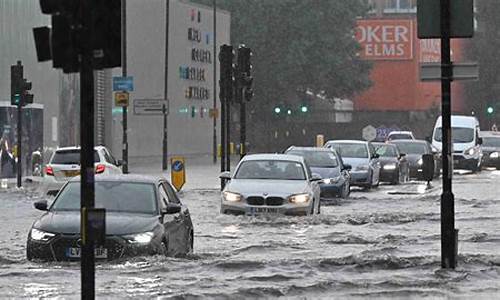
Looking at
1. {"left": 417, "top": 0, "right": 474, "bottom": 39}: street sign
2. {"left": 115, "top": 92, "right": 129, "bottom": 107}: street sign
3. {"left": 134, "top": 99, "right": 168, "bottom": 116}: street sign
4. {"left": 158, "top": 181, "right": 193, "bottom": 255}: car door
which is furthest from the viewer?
{"left": 134, "top": 99, "right": 168, "bottom": 116}: street sign

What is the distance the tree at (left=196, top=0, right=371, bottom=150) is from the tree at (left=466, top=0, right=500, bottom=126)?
2060cm

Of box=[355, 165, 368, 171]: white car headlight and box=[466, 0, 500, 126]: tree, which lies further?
box=[466, 0, 500, 126]: tree

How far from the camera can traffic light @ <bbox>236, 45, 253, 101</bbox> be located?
3672cm

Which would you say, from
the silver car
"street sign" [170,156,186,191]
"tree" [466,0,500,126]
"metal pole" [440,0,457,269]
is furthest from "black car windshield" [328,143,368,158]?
"tree" [466,0,500,126]

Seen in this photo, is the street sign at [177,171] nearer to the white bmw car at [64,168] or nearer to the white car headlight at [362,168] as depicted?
the white bmw car at [64,168]

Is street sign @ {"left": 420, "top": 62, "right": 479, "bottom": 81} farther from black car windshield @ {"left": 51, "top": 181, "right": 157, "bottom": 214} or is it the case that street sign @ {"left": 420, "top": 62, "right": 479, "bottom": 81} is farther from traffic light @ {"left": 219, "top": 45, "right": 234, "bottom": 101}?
traffic light @ {"left": 219, "top": 45, "right": 234, "bottom": 101}

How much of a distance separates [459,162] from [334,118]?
2041 inches

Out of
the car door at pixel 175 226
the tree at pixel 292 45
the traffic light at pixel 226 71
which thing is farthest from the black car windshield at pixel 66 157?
the tree at pixel 292 45

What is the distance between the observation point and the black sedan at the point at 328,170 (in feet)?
113

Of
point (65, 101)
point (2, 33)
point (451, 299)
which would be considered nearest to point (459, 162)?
point (65, 101)

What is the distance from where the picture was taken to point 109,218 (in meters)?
17.2

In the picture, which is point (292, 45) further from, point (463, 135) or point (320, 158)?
point (320, 158)

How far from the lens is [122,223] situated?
17.0m

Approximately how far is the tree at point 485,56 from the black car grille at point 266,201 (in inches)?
3377
